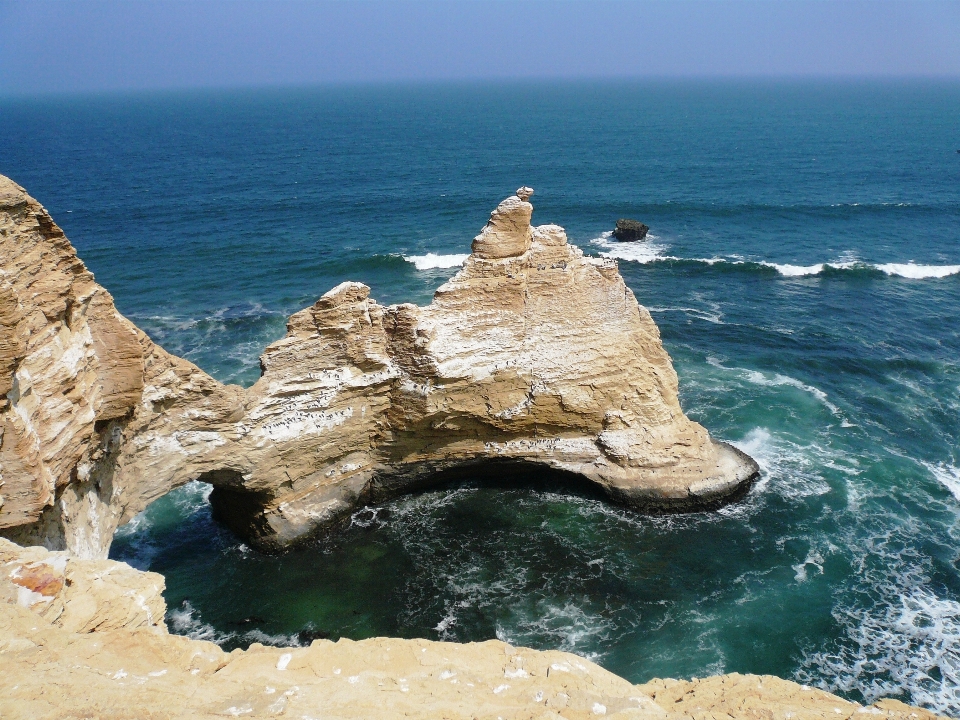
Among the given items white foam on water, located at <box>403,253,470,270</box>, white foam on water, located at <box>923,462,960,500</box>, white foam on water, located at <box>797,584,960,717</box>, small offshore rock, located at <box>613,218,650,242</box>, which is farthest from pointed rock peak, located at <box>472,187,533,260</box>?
small offshore rock, located at <box>613,218,650,242</box>

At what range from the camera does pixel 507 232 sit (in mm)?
21922

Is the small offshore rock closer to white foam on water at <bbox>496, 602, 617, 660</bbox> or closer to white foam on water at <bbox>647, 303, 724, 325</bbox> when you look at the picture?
white foam on water at <bbox>647, 303, 724, 325</bbox>

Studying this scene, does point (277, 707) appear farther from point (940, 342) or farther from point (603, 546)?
point (940, 342)

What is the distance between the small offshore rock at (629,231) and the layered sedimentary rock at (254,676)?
44790mm

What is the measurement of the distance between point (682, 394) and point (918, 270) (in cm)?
2617

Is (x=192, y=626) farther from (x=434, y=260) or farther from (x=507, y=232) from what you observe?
(x=434, y=260)

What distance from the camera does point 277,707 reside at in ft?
30.7

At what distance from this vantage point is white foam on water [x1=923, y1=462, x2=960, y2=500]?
25.2 meters

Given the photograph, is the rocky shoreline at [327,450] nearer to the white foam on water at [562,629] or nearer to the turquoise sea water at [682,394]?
the turquoise sea water at [682,394]

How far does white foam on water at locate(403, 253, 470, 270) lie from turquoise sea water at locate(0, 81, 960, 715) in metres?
0.96

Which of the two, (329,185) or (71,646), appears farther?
(329,185)

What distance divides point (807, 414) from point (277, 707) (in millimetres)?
25834

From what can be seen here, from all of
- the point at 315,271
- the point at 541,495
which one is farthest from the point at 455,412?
the point at 315,271

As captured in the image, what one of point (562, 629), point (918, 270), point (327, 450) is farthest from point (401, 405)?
point (918, 270)
